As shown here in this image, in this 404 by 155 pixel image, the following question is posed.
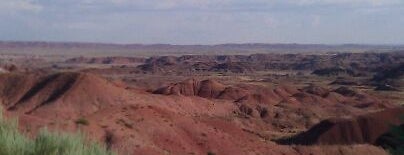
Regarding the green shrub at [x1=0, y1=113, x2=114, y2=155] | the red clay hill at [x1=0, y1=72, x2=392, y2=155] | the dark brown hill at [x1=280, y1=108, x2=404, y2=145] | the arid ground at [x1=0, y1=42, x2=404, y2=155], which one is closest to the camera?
the green shrub at [x1=0, y1=113, x2=114, y2=155]

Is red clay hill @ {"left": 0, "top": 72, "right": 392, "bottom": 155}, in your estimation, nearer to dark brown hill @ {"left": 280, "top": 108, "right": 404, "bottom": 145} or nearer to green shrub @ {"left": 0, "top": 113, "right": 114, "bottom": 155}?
dark brown hill @ {"left": 280, "top": 108, "right": 404, "bottom": 145}

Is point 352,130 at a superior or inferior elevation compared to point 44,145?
inferior

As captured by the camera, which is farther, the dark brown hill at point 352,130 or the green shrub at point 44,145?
the dark brown hill at point 352,130

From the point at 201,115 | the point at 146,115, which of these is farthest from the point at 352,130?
the point at 201,115

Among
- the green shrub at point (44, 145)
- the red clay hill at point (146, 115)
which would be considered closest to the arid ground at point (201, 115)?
the red clay hill at point (146, 115)

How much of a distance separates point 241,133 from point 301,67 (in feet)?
489

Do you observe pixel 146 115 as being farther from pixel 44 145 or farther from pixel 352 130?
pixel 44 145

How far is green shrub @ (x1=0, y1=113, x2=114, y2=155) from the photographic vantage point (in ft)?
28.7

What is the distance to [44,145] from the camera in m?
9.12

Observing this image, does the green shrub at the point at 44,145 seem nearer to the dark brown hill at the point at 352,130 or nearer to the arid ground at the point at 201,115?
the arid ground at the point at 201,115

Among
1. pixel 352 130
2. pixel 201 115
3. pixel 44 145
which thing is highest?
pixel 44 145

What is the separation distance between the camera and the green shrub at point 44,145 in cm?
875

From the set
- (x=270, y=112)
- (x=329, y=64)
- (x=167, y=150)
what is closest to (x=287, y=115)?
(x=270, y=112)

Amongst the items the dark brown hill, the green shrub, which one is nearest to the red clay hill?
the dark brown hill
